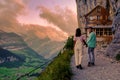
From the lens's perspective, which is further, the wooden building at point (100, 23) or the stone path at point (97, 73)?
the wooden building at point (100, 23)

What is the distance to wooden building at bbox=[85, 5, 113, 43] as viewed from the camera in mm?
46500

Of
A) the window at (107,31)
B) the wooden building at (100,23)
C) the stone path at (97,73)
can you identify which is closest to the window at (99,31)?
the wooden building at (100,23)

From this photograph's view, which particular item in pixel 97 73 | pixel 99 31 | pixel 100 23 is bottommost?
pixel 97 73

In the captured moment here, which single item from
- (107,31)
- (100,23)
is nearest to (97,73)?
(107,31)

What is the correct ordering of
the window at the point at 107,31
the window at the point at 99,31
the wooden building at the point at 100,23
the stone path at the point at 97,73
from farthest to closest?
1. the window at the point at 107,31
2. the window at the point at 99,31
3. the wooden building at the point at 100,23
4. the stone path at the point at 97,73

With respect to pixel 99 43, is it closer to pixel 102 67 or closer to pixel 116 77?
pixel 102 67

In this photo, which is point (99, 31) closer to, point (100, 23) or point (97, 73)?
point (100, 23)

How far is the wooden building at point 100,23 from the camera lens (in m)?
46.5

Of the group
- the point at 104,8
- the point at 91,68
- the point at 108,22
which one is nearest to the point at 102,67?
the point at 91,68

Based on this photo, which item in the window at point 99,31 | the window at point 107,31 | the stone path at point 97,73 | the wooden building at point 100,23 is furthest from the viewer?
the window at point 107,31

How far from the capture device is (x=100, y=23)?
52875 millimetres

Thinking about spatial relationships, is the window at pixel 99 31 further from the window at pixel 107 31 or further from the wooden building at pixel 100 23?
the window at pixel 107 31

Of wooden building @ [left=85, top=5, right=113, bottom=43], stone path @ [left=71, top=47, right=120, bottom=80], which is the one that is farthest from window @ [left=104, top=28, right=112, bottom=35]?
stone path @ [left=71, top=47, right=120, bottom=80]

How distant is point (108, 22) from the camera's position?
5278 centimetres
